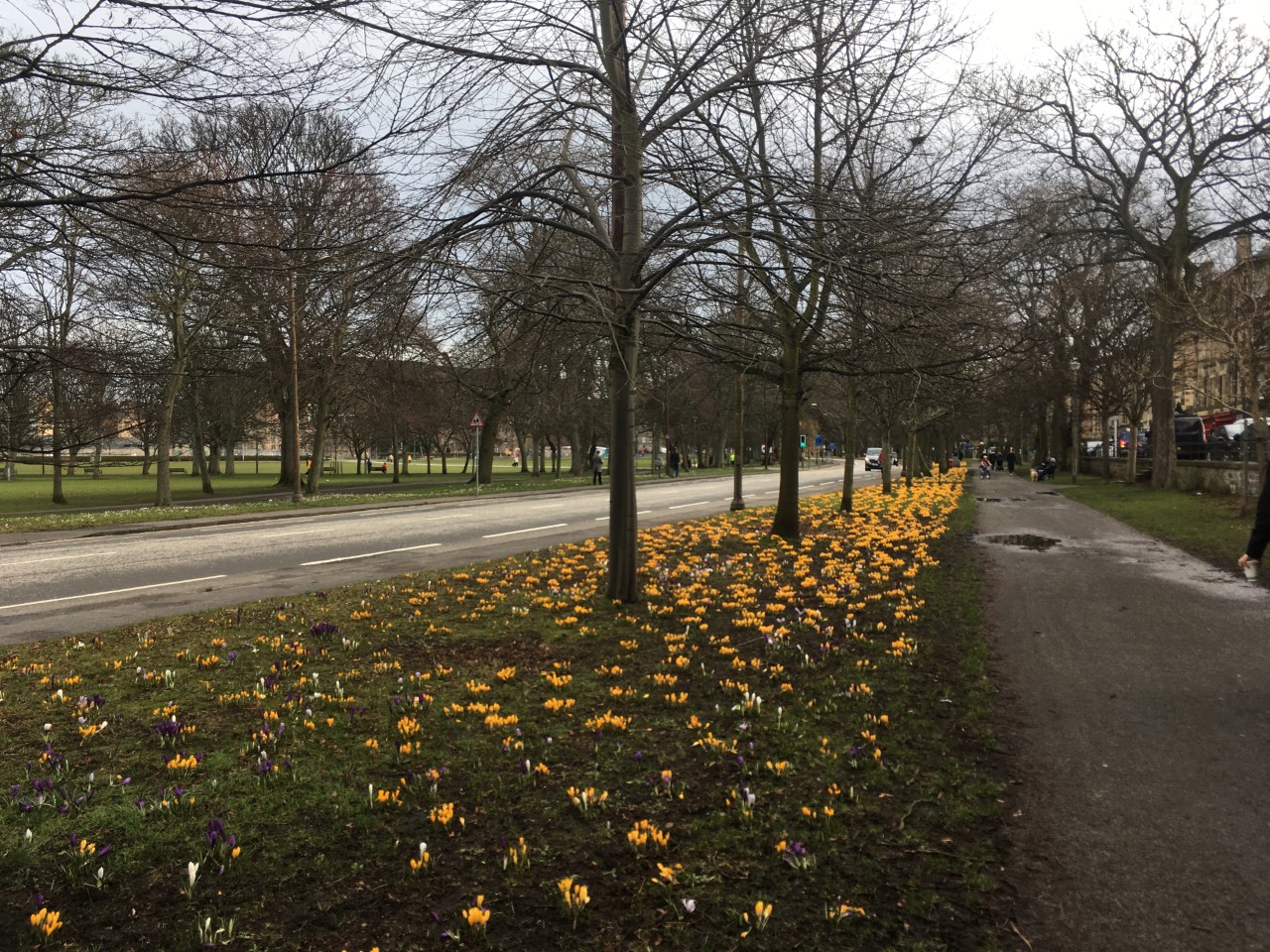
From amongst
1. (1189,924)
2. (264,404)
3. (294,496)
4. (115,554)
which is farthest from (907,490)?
(264,404)

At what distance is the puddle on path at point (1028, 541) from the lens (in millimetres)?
13305

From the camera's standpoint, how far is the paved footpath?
2777mm

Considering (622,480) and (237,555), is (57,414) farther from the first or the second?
(622,480)

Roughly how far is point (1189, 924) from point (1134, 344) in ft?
119

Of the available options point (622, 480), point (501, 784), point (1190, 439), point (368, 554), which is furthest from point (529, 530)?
point (1190, 439)

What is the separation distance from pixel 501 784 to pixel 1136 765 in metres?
3.33

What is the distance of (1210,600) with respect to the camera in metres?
8.39

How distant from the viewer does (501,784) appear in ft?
12.1

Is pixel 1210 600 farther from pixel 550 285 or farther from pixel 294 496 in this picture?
pixel 294 496

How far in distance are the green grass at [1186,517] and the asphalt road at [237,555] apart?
1006 cm

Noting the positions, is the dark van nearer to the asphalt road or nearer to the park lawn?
the asphalt road

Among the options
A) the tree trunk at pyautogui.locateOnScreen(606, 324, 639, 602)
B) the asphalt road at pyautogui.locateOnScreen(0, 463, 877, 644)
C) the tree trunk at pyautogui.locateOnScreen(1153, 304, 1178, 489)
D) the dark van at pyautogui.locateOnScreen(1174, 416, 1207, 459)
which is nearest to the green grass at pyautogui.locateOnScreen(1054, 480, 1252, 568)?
the tree trunk at pyautogui.locateOnScreen(1153, 304, 1178, 489)

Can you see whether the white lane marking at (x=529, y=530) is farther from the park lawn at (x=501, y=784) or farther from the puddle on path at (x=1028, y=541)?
the puddle on path at (x=1028, y=541)

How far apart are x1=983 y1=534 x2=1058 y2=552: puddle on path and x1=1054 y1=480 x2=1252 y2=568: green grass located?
1953mm
